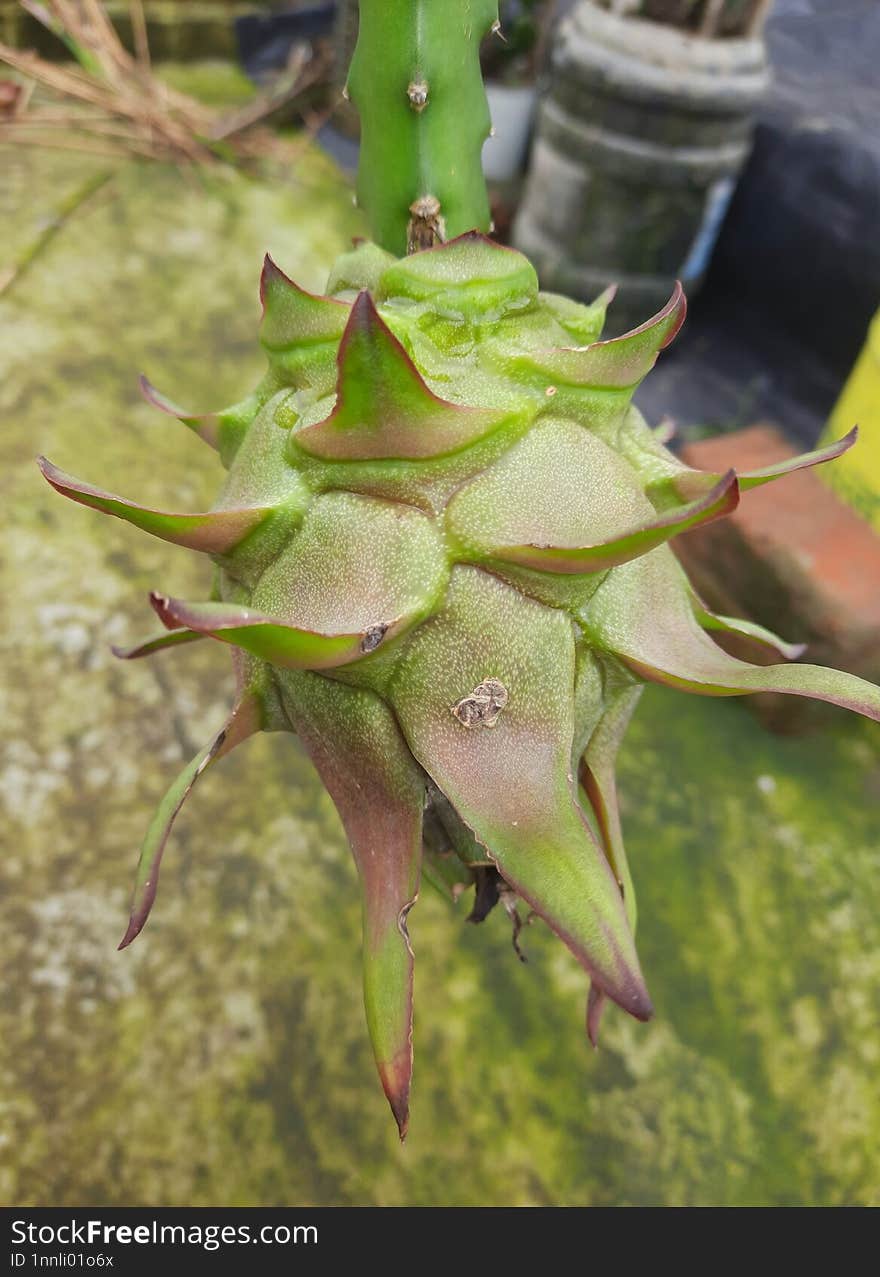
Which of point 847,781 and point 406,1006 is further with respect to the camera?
point 847,781

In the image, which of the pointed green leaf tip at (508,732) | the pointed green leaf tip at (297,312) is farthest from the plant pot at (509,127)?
the pointed green leaf tip at (508,732)

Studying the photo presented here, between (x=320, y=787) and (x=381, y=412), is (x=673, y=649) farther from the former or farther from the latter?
(x=320, y=787)

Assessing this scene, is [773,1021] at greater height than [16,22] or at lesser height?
A: lesser

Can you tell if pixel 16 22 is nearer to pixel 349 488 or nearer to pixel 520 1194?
pixel 349 488

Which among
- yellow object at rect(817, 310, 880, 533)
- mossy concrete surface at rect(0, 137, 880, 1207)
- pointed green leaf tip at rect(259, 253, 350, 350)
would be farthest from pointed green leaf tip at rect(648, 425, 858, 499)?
yellow object at rect(817, 310, 880, 533)

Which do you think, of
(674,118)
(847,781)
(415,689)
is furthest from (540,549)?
(674,118)

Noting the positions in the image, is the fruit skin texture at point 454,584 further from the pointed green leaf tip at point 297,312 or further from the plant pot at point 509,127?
the plant pot at point 509,127
